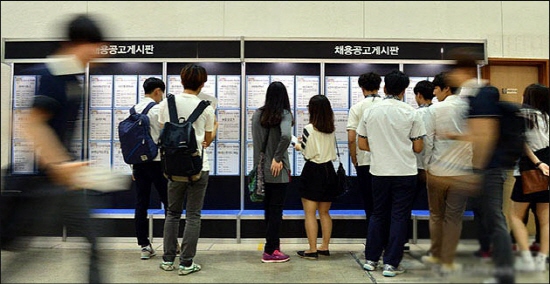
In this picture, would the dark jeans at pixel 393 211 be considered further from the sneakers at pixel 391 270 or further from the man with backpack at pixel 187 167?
the man with backpack at pixel 187 167

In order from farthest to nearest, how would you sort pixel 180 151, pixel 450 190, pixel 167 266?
pixel 167 266 → pixel 180 151 → pixel 450 190

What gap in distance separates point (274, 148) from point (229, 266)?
2.95 ft

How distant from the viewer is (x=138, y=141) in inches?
107

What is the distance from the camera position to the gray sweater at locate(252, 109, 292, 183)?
2.64 metres

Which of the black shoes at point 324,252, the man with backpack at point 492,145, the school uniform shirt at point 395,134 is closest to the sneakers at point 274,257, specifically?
the black shoes at point 324,252

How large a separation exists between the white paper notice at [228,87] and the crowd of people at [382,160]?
0.22 metres

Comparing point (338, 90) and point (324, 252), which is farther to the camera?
point (338, 90)

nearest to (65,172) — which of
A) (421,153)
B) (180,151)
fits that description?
(180,151)

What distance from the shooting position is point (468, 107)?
1.40m

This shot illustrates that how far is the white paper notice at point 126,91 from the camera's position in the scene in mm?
3803

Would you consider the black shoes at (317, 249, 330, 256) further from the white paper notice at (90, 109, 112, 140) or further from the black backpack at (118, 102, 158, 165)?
the white paper notice at (90, 109, 112, 140)

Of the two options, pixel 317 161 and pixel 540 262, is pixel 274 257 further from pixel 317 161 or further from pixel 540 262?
pixel 540 262

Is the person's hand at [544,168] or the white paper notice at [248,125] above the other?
the white paper notice at [248,125]

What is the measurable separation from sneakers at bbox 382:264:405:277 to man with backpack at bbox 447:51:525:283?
969 mm
